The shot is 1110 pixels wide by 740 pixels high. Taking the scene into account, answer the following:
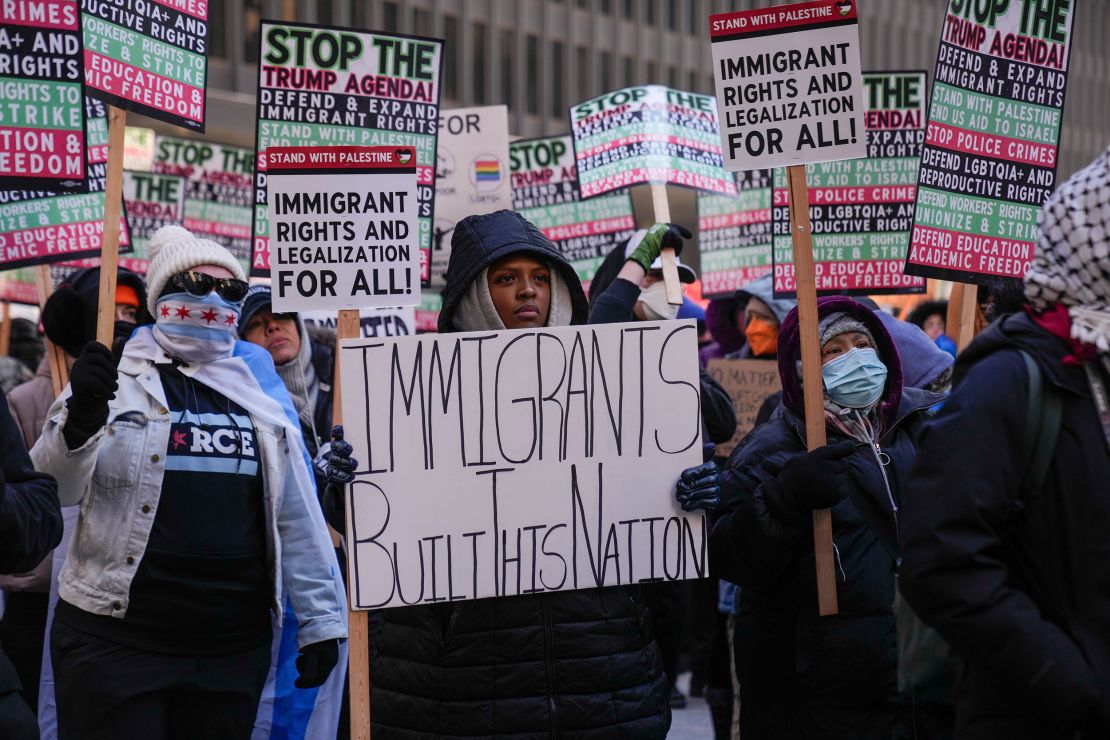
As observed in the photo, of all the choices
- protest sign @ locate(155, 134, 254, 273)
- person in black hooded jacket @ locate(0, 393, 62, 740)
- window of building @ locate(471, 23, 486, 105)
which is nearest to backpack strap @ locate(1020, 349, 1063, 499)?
person in black hooded jacket @ locate(0, 393, 62, 740)

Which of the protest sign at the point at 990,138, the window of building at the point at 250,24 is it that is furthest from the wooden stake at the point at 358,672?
the window of building at the point at 250,24

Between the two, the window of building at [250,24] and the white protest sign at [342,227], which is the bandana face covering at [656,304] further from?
the window of building at [250,24]

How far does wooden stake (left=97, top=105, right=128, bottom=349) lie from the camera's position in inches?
180

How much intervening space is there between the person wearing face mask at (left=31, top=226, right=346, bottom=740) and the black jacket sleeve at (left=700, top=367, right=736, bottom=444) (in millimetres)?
2354

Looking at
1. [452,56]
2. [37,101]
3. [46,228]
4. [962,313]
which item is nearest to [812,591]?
[962,313]

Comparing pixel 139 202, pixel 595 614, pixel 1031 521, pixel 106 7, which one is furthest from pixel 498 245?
pixel 139 202

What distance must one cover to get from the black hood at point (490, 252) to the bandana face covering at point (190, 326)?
852 mm

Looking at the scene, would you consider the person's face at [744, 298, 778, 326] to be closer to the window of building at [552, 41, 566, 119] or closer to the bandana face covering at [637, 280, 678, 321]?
the bandana face covering at [637, 280, 678, 321]

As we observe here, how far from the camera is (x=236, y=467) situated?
4.47 m

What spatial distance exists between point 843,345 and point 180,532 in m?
2.07

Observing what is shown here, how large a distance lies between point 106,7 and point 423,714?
10.6 ft

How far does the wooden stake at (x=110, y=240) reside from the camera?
4.57 metres

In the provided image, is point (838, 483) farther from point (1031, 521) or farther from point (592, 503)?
point (1031, 521)

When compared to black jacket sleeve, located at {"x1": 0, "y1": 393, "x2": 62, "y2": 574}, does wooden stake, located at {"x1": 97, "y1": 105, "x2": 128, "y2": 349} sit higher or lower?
higher
